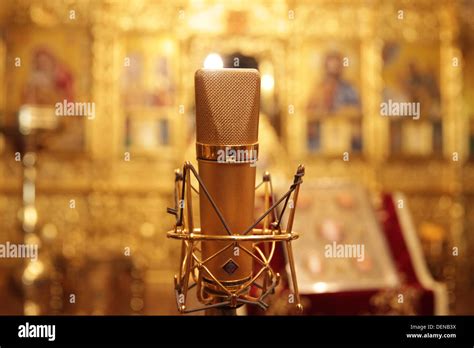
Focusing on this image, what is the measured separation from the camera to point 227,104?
1.73 metres

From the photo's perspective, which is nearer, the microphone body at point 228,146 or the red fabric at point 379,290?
the microphone body at point 228,146

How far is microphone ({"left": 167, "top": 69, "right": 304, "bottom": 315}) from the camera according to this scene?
1725 mm

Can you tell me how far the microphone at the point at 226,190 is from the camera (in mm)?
1725

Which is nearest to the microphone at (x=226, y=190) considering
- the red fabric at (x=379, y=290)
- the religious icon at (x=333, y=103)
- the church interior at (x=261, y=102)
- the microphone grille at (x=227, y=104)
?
the microphone grille at (x=227, y=104)

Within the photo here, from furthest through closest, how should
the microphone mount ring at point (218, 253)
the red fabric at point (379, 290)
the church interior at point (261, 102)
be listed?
the church interior at point (261, 102), the red fabric at point (379, 290), the microphone mount ring at point (218, 253)

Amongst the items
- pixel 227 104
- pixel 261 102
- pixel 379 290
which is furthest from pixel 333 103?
pixel 227 104

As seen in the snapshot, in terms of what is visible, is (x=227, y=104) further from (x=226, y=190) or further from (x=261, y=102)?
(x=261, y=102)

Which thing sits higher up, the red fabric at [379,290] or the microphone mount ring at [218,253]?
the microphone mount ring at [218,253]

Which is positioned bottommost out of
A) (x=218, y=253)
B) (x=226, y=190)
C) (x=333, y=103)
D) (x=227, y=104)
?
(x=218, y=253)

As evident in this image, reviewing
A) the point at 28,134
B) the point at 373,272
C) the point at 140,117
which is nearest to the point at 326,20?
the point at 140,117

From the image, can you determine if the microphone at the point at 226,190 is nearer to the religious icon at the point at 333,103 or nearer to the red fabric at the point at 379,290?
the red fabric at the point at 379,290

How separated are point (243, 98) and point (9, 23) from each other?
29.4ft

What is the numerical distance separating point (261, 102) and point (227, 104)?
27.5 ft

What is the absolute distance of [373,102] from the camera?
10.1 metres
